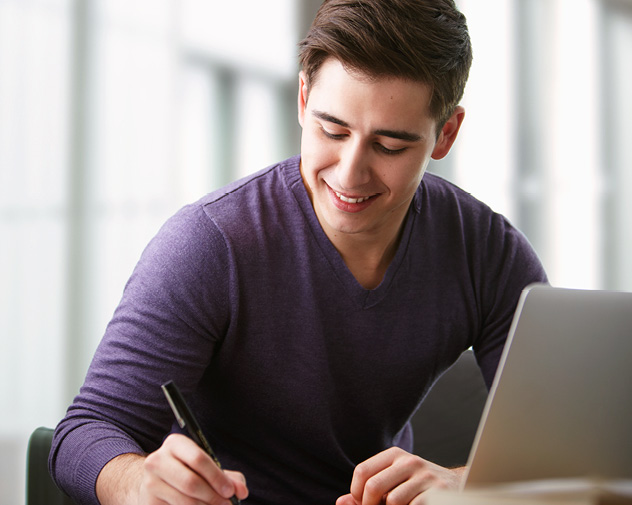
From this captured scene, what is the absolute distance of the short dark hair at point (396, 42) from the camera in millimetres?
1144

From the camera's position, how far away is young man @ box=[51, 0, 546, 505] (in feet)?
3.67

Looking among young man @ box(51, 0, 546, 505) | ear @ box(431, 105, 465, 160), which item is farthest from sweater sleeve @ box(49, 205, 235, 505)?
ear @ box(431, 105, 465, 160)

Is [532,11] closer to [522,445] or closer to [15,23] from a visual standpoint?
[15,23]

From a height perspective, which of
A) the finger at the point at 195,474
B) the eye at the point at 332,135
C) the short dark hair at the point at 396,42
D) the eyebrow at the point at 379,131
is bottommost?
the finger at the point at 195,474

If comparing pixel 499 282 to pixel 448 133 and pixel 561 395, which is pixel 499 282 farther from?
pixel 561 395

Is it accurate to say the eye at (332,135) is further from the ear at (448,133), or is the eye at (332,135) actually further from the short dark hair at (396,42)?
the ear at (448,133)

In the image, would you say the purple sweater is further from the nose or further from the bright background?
the bright background

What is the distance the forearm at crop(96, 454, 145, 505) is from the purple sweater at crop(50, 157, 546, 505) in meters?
0.12

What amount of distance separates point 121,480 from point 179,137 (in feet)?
6.73

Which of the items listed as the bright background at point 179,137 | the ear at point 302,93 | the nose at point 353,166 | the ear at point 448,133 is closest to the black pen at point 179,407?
the nose at point 353,166

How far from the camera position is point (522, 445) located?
74cm

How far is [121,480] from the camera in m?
0.95

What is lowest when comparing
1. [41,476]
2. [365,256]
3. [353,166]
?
[41,476]

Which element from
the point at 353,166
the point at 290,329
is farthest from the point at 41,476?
the point at 353,166
